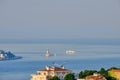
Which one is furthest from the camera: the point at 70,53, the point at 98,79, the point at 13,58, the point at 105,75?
the point at 70,53

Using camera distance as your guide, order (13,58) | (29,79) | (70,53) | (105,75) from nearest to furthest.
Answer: (105,75) < (29,79) < (13,58) < (70,53)

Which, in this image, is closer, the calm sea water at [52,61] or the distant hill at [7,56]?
the calm sea water at [52,61]

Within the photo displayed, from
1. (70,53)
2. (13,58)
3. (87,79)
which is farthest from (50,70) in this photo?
(70,53)

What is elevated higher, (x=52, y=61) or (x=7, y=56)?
(x=7, y=56)

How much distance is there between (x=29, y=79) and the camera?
1667 inches

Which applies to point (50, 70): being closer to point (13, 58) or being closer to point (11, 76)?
point (11, 76)

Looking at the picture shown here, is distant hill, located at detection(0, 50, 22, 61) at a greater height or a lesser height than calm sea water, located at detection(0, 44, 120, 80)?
greater

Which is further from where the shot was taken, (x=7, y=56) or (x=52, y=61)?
(x=7, y=56)

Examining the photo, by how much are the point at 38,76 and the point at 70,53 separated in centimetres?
4192

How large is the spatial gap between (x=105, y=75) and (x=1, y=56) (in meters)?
40.3

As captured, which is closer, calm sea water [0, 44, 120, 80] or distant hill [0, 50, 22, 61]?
calm sea water [0, 44, 120, 80]

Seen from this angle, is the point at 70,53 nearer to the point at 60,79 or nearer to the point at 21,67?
the point at 21,67

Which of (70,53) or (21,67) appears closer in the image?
(21,67)

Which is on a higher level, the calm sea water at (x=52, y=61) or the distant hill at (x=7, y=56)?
the distant hill at (x=7, y=56)
